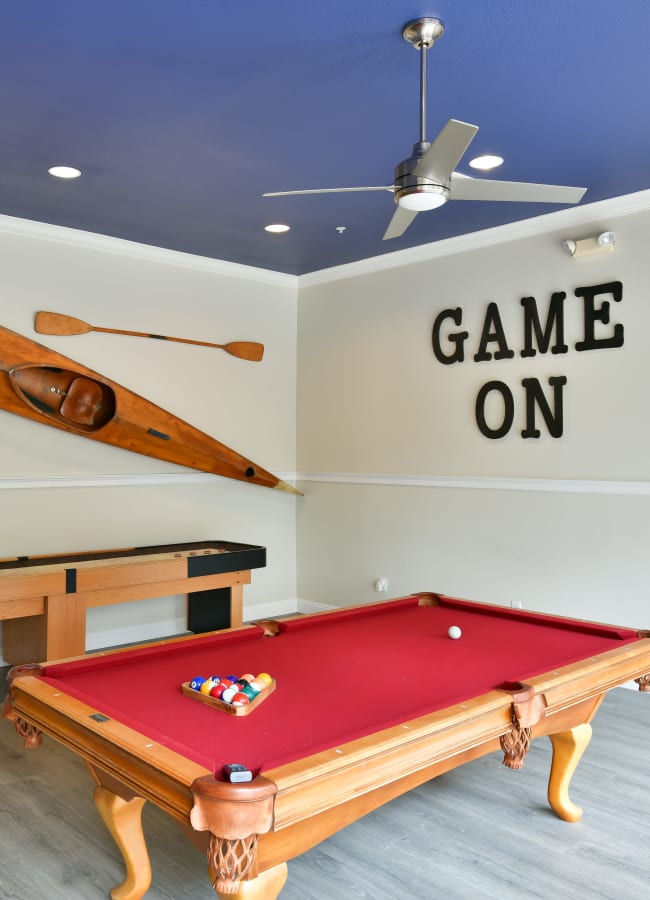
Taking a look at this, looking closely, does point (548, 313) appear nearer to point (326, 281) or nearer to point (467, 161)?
point (467, 161)

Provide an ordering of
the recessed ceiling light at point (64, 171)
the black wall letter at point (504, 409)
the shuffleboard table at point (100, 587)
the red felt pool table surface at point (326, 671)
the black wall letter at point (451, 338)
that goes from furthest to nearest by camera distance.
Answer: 1. the black wall letter at point (451, 338)
2. the black wall letter at point (504, 409)
3. the shuffleboard table at point (100, 587)
4. the recessed ceiling light at point (64, 171)
5. the red felt pool table surface at point (326, 671)

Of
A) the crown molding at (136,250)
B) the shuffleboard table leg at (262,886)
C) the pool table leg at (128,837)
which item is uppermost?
the crown molding at (136,250)

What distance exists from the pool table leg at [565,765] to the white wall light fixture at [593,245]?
260cm

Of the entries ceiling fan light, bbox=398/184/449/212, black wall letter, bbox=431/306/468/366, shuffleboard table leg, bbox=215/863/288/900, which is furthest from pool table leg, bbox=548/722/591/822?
black wall letter, bbox=431/306/468/366

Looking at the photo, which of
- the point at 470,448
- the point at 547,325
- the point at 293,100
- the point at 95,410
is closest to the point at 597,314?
the point at 547,325

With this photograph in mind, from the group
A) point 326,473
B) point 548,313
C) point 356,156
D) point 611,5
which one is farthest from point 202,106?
point 326,473

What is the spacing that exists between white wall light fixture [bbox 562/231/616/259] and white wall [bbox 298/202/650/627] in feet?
0.18

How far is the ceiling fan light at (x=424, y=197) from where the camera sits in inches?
92.7

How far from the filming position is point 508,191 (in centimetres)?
252

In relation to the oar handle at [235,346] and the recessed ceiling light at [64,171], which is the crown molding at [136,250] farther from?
the recessed ceiling light at [64,171]

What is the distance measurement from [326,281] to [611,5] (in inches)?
136

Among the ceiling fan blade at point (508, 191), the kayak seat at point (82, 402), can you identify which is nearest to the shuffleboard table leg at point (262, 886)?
the ceiling fan blade at point (508, 191)

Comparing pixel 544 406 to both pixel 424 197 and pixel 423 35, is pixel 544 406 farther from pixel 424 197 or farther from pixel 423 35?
pixel 423 35

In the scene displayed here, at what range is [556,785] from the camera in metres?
2.57
